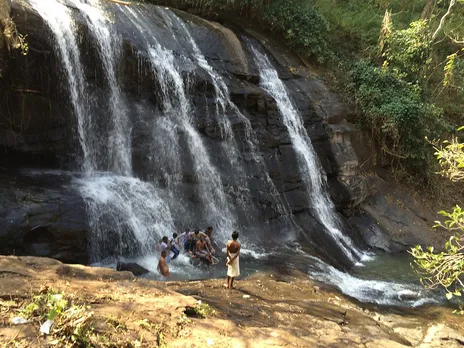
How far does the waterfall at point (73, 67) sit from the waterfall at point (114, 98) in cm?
60

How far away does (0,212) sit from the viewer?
8.45 meters

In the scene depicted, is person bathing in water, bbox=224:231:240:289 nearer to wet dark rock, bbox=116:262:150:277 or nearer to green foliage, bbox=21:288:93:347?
wet dark rock, bbox=116:262:150:277

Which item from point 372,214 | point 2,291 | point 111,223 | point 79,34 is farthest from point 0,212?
point 372,214

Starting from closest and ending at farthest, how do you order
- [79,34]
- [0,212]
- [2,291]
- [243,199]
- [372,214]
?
[2,291], [0,212], [79,34], [243,199], [372,214]

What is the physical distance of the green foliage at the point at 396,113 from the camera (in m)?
16.2

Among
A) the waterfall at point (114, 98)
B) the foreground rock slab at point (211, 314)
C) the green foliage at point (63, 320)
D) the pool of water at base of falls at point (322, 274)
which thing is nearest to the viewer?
the green foliage at point (63, 320)

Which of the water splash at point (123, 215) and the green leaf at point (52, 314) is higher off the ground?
the water splash at point (123, 215)

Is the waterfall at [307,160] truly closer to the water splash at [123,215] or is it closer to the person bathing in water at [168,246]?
the water splash at [123,215]

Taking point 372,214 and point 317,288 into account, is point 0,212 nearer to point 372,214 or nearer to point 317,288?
point 317,288

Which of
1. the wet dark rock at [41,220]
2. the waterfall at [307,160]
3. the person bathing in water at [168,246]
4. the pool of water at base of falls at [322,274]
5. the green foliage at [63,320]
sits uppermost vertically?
the waterfall at [307,160]

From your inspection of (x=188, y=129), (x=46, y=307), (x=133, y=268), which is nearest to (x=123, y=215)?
(x=133, y=268)

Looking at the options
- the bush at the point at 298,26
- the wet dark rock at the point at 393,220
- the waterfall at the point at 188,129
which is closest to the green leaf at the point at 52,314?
the waterfall at the point at 188,129

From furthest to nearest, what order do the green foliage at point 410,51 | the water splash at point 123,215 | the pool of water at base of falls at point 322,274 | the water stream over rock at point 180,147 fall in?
the green foliage at point 410,51
the water stream over rock at point 180,147
the water splash at point 123,215
the pool of water at base of falls at point 322,274

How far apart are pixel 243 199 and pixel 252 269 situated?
11.1ft
